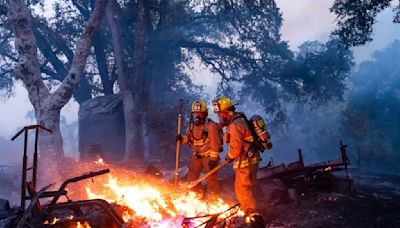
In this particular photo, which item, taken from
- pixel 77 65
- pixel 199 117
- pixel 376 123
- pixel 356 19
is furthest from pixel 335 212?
pixel 376 123

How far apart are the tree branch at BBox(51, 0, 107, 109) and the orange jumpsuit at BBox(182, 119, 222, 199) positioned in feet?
18.5

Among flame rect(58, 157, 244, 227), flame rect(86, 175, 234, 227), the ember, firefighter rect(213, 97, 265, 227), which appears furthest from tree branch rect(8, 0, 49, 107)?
firefighter rect(213, 97, 265, 227)

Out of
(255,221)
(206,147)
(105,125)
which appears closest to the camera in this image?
(255,221)

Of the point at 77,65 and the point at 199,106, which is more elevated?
the point at 77,65

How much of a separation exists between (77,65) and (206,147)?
21.7 feet

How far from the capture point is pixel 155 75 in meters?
19.9

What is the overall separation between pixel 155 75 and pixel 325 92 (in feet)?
33.0

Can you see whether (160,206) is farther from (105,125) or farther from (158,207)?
(105,125)

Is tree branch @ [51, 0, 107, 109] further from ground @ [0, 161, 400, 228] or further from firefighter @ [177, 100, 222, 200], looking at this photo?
ground @ [0, 161, 400, 228]

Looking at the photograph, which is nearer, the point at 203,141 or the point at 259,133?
the point at 259,133

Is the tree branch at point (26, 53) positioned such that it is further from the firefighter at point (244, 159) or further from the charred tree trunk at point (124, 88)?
the firefighter at point (244, 159)

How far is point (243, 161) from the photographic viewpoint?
6.77 m

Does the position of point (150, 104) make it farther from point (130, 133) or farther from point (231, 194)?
point (231, 194)

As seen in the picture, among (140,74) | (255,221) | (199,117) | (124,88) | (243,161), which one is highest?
(140,74)
